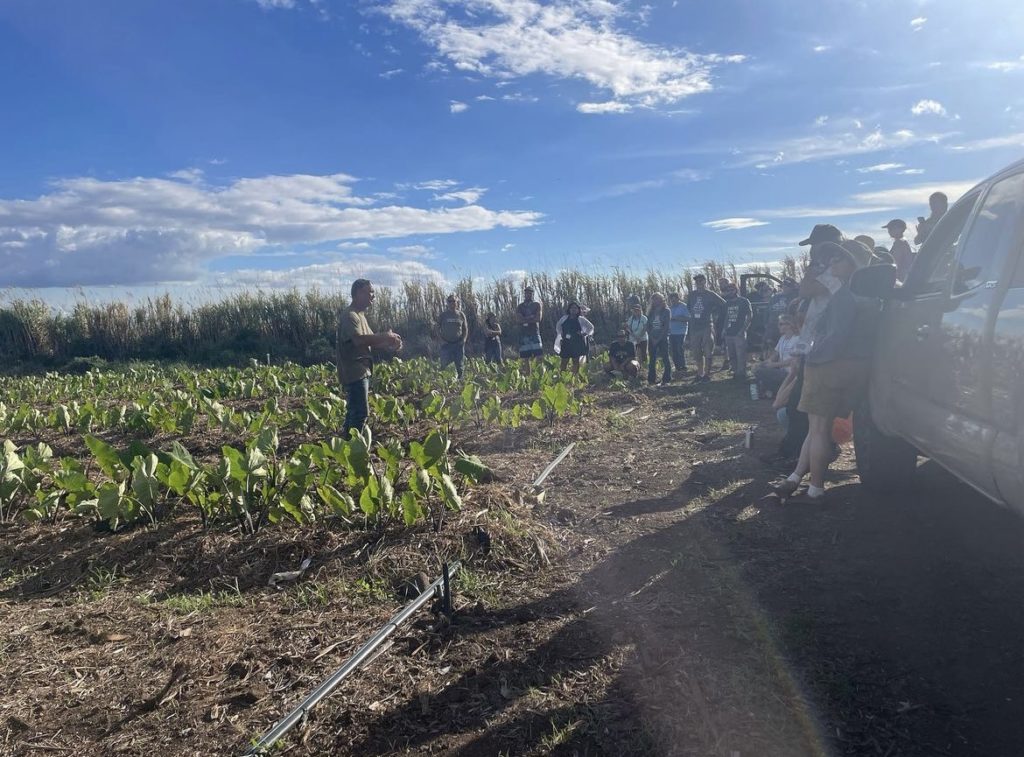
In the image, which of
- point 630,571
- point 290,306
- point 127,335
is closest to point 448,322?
point 630,571

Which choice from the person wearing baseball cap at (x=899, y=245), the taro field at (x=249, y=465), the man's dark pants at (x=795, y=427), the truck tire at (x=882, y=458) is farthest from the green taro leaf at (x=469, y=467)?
the person wearing baseball cap at (x=899, y=245)

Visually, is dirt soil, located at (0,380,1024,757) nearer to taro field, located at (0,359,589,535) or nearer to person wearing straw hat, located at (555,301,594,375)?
taro field, located at (0,359,589,535)

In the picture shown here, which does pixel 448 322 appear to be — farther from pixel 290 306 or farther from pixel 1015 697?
pixel 290 306

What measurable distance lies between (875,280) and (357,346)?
15.3 ft

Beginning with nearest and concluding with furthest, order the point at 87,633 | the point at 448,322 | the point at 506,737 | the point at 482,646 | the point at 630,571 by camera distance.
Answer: the point at 506,737 < the point at 482,646 < the point at 87,633 < the point at 630,571 < the point at 448,322

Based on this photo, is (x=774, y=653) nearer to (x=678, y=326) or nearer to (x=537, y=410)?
(x=537, y=410)

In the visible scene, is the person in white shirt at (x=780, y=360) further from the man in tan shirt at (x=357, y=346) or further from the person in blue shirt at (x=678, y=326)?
the man in tan shirt at (x=357, y=346)

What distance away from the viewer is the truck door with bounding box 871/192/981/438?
3.64 m

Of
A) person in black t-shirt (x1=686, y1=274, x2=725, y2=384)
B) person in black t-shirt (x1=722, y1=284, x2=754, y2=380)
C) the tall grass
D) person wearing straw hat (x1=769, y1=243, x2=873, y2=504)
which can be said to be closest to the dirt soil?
person wearing straw hat (x1=769, y1=243, x2=873, y2=504)

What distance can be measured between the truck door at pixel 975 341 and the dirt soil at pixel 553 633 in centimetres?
88

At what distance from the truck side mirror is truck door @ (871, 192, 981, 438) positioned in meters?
0.08

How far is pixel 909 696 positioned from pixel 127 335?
30.3 meters

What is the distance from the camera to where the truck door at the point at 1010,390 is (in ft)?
8.41

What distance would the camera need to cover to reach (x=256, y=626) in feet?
11.2
